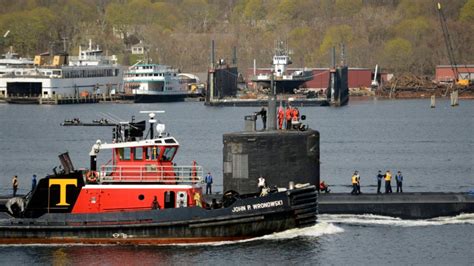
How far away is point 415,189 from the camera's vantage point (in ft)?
193

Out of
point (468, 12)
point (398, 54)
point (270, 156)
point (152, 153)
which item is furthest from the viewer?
point (468, 12)

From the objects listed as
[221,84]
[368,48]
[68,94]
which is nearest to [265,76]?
[221,84]

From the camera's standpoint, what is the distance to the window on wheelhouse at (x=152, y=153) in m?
40.8

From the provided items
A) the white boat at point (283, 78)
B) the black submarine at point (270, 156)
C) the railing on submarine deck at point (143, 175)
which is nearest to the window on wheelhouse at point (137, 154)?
the railing on submarine deck at point (143, 175)

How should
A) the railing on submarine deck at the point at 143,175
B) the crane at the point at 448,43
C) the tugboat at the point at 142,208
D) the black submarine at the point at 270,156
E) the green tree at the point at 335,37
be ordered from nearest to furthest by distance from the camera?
the tugboat at the point at 142,208, the railing on submarine deck at the point at 143,175, the black submarine at the point at 270,156, the crane at the point at 448,43, the green tree at the point at 335,37

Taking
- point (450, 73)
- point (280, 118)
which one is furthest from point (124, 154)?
point (450, 73)

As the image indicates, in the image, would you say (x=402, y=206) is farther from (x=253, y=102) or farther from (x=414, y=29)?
(x=414, y=29)

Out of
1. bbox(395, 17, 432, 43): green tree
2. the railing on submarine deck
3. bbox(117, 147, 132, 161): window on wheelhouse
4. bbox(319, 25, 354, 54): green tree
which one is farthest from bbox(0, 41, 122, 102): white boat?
the railing on submarine deck

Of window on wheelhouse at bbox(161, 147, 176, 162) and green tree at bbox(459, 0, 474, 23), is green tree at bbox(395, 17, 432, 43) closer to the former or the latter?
green tree at bbox(459, 0, 474, 23)

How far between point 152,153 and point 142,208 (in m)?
1.65

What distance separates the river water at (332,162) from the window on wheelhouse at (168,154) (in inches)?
102

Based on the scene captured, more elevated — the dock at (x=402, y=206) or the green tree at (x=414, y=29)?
the green tree at (x=414, y=29)

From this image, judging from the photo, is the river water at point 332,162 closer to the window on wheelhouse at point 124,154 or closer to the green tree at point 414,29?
the window on wheelhouse at point 124,154

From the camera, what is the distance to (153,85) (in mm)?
156375
